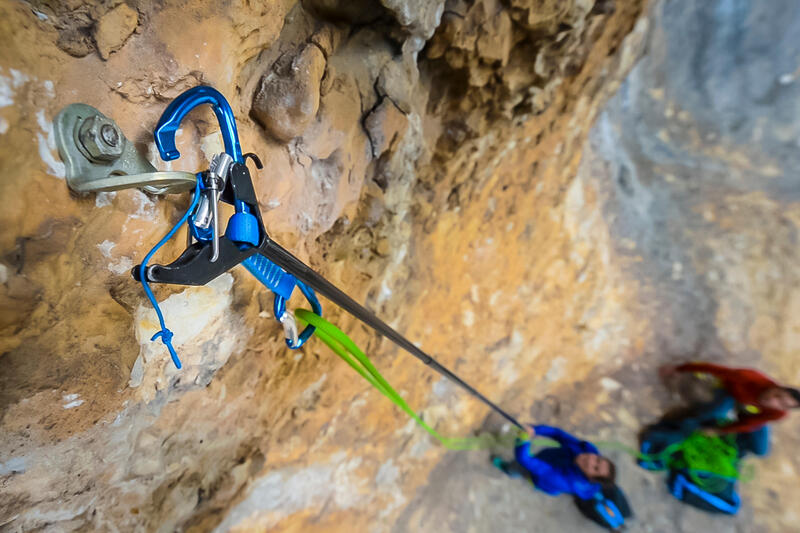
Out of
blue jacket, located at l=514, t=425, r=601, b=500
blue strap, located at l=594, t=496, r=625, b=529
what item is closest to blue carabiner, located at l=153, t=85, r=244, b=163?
blue jacket, located at l=514, t=425, r=601, b=500

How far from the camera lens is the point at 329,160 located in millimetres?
641

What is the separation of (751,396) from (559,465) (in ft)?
2.62

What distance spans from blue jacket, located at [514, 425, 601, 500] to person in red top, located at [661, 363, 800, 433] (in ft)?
1.95

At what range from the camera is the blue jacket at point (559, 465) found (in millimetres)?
1475

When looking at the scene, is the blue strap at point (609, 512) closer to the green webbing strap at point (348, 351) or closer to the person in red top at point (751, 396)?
the person in red top at point (751, 396)

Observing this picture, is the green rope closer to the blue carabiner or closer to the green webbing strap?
the green webbing strap

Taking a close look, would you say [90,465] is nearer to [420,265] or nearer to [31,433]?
[31,433]

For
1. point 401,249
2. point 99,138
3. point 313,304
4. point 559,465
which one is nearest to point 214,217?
point 99,138

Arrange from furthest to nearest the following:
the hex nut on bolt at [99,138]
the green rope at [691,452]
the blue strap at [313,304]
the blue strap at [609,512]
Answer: the green rope at [691,452]
the blue strap at [609,512]
the blue strap at [313,304]
the hex nut on bolt at [99,138]

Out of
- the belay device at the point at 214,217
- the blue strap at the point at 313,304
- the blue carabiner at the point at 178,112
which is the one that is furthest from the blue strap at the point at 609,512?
the blue carabiner at the point at 178,112

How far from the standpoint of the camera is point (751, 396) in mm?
1604

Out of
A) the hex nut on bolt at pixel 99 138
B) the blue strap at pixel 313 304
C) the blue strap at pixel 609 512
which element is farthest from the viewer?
the blue strap at pixel 609 512

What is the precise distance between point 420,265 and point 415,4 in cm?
54

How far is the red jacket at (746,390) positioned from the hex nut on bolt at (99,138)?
2.08 metres
